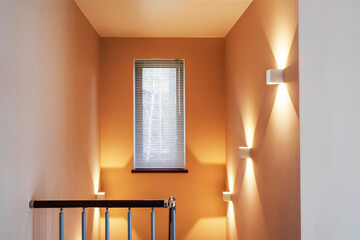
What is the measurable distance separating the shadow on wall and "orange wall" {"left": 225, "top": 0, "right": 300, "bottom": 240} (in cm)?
32

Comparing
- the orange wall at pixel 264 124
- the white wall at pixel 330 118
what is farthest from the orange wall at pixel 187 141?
the white wall at pixel 330 118

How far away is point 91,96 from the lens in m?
3.95

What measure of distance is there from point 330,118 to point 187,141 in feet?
8.29

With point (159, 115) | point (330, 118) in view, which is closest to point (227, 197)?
point (159, 115)

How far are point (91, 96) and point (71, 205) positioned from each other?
1.98 meters

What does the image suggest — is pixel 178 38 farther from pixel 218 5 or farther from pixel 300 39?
pixel 300 39

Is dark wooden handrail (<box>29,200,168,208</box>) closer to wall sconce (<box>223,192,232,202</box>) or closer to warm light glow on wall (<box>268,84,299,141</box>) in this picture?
warm light glow on wall (<box>268,84,299,141</box>)

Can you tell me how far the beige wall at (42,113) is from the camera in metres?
1.86

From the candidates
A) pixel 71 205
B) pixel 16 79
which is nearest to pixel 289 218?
pixel 71 205

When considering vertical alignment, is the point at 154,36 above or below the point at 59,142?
above

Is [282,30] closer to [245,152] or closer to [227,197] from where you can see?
[245,152]

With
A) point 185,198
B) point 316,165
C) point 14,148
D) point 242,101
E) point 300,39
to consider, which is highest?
point 300,39

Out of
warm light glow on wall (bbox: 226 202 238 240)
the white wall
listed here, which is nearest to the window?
warm light glow on wall (bbox: 226 202 238 240)

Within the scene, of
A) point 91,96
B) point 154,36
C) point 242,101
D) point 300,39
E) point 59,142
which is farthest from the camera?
point 154,36
